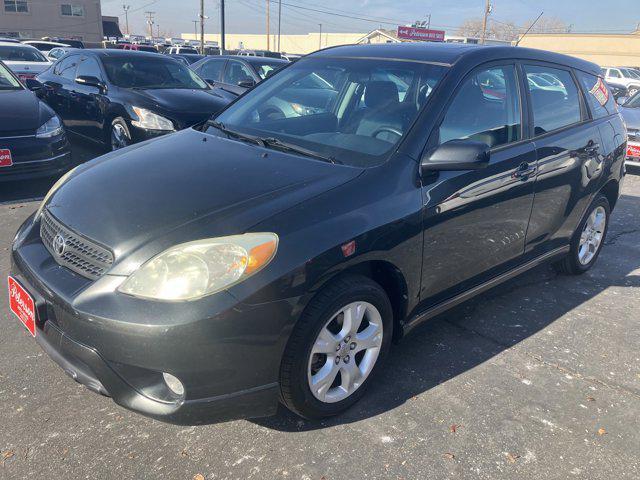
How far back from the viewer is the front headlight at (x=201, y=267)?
2.06 meters

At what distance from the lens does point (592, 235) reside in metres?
4.50

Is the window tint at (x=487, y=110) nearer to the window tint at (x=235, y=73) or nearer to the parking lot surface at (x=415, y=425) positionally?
the parking lot surface at (x=415, y=425)

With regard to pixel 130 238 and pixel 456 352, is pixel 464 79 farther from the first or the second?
pixel 130 238

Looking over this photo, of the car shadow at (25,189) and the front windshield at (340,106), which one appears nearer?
the front windshield at (340,106)

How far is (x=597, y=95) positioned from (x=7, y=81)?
21.1 feet

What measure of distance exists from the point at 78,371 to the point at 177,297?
1.92 ft

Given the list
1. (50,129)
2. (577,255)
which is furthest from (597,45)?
(50,129)

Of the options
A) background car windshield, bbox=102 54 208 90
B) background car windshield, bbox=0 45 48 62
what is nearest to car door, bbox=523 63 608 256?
background car windshield, bbox=102 54 208 90

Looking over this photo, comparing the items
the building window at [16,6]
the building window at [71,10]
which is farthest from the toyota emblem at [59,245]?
the building window at [71,10]

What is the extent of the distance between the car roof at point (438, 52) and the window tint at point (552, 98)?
0.33 feet

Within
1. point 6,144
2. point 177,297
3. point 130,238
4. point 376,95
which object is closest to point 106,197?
point 130,238

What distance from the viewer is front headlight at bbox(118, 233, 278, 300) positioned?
206 cm

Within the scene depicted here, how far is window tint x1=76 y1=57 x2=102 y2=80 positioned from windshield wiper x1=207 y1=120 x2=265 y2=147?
14.7 ft

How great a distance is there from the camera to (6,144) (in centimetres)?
525
